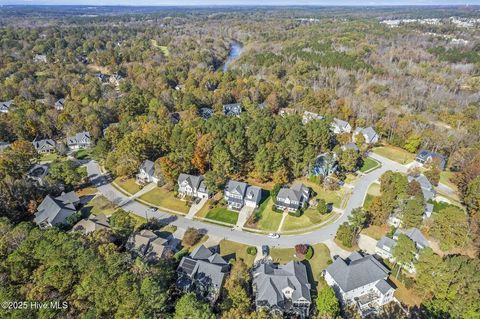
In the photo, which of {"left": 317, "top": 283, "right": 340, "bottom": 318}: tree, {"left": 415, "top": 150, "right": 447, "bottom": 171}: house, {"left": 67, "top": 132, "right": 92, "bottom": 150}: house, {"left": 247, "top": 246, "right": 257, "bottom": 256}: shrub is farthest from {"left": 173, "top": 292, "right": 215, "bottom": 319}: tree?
{"left": 67, "top": 132, "right": 92, "bottom": 150}: house

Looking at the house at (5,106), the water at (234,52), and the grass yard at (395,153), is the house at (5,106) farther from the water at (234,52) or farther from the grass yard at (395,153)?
the grass yard at (395,153)

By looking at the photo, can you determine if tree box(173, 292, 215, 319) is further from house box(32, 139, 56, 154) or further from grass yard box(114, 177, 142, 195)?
house box(32, 139, 56, 154)

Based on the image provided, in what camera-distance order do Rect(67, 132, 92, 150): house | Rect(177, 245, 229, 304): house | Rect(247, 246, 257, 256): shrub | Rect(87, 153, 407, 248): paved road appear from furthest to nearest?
Rect(67, 132, 92, 150): house → Rect(87, 153, 407, 248): paved road → Rect(247, 246, 257, 256): shrub → Rect(177, 245, 229, 304): house

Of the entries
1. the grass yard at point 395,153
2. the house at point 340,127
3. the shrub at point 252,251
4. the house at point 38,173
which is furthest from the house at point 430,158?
the house at point 38,173

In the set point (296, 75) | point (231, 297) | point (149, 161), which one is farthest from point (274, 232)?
point (296, 75)

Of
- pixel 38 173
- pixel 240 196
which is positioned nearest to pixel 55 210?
pixel 38 173

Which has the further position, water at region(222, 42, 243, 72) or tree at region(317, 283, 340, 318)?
water at region(222, 42, 243, 72)
